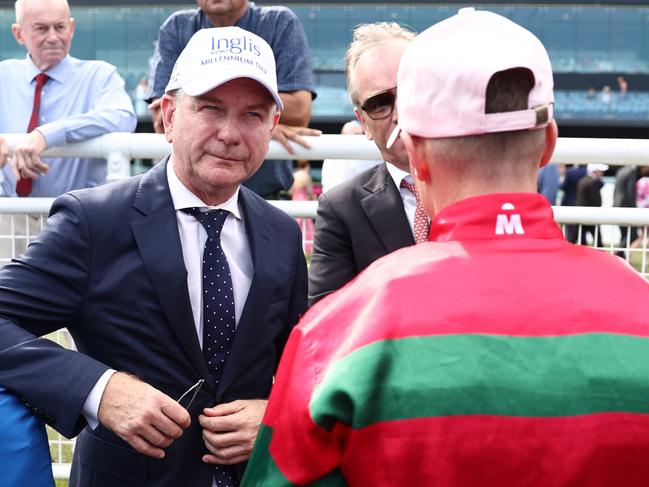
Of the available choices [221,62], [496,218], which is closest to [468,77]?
[496,218]

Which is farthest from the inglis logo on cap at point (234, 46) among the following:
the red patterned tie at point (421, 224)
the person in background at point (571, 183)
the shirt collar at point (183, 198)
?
the person in background at point (571, 183)

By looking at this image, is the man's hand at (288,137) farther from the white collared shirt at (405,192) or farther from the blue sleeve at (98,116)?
the blue sleeve at (98,116)

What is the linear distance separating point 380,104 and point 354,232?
42 cm

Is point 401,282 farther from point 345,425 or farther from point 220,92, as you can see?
Result: point 220,92

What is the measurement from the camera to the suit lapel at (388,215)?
269 cm

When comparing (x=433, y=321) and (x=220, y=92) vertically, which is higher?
(x=220, y=92)

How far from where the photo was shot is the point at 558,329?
1329 millimetres

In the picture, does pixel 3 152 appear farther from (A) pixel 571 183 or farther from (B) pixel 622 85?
(B) pixel 622 85

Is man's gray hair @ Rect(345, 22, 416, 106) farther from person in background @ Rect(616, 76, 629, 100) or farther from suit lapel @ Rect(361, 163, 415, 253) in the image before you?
person in background @ Rect(616, 76, 629, 100)

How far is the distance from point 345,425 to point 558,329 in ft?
Answer: 1.19

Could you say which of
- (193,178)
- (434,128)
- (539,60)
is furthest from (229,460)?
(539,60)

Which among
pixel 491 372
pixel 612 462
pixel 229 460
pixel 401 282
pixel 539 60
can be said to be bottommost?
pixel 229 460

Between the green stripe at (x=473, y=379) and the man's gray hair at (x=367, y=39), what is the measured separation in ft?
5.34

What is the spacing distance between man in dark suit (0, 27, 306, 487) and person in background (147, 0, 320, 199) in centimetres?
148
